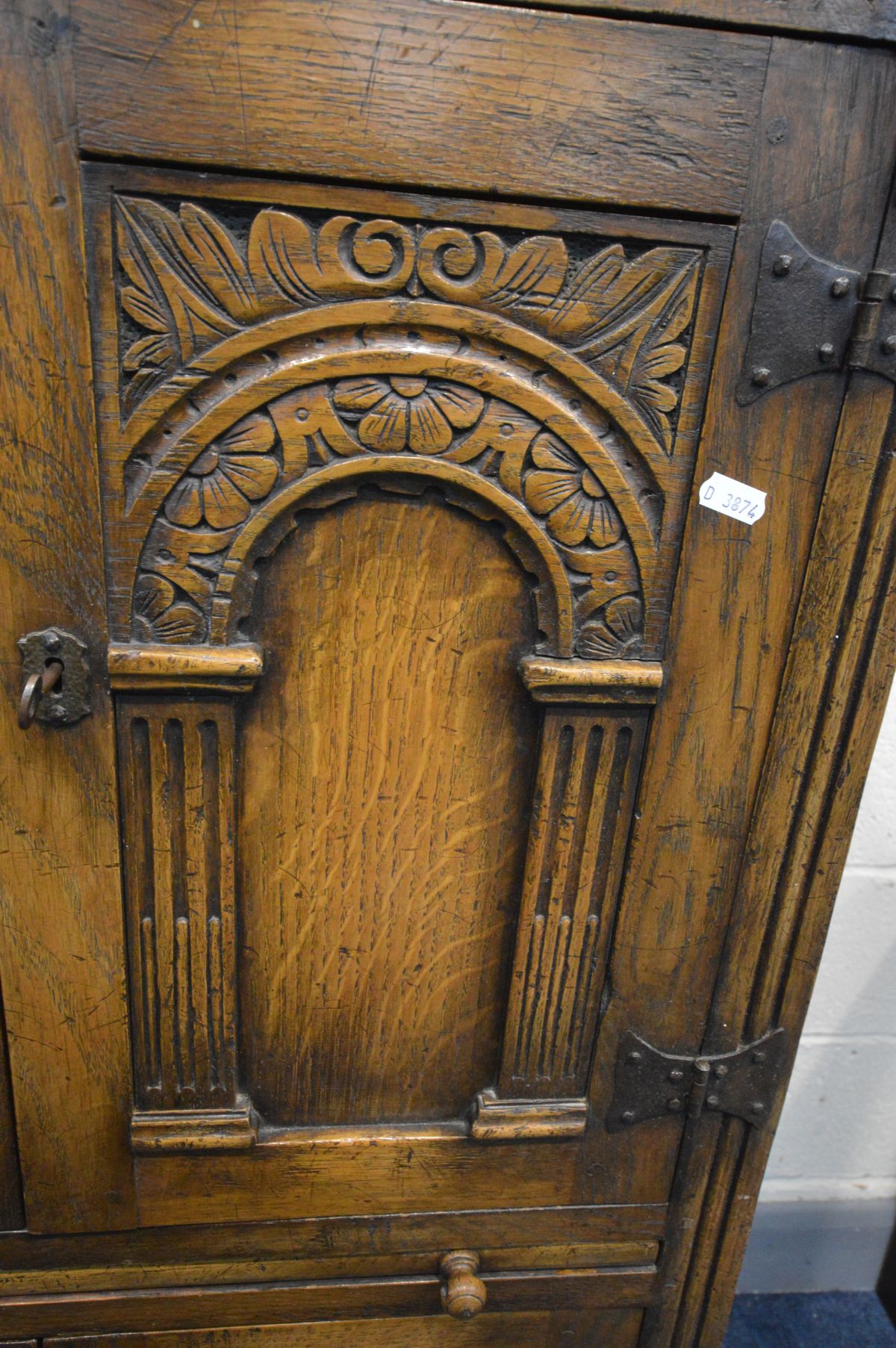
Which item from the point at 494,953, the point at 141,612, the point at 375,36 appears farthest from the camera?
the point at 494,953

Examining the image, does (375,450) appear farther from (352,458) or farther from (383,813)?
(383,813)

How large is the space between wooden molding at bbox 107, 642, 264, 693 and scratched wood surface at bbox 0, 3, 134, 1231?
0.02 meters

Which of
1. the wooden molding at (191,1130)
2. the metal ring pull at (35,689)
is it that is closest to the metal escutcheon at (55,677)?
the metal ring pull at (35,689)

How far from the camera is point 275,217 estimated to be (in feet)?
1.99

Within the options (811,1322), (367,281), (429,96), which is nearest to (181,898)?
(367,281)

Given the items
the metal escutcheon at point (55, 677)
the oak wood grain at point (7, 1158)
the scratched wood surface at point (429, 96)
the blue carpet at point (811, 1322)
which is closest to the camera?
the scratched wood surface at point (429, 96)

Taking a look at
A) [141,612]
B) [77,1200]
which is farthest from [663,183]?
[77,1200]

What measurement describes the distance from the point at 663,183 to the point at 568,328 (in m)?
0.11

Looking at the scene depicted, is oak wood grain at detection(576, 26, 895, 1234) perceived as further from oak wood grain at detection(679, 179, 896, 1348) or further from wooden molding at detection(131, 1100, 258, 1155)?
wooden molding at detection(131, 1100, 258, 1155)

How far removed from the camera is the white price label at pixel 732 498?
694 mm

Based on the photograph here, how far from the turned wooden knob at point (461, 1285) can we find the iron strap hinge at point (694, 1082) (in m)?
0.19

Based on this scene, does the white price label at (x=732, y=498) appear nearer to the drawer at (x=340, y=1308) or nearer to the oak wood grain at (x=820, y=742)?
the oak wood grain at (x=820, y=742)

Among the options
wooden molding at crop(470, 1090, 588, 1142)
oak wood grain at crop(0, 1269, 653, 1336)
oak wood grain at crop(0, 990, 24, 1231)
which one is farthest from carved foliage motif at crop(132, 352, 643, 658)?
oak wood grain at crop(0, 1269, 653, 1336)

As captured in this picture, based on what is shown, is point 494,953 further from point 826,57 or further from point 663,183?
point 826,57
